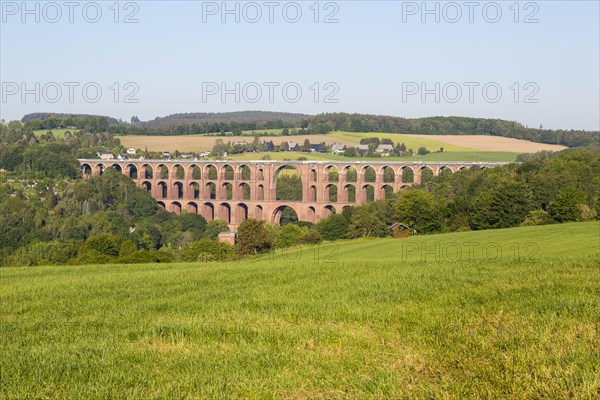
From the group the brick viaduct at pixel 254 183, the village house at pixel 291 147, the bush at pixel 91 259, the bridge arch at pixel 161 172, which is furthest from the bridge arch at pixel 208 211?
the bush at pixel 91 259

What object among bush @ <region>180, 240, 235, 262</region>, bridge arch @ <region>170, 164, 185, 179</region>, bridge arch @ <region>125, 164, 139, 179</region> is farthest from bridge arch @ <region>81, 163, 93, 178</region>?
bush @ <region>180, 240, 235, 262</region>

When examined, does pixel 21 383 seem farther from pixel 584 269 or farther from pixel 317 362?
pixel 584 269

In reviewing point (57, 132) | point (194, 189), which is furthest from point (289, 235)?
point (57, 132)

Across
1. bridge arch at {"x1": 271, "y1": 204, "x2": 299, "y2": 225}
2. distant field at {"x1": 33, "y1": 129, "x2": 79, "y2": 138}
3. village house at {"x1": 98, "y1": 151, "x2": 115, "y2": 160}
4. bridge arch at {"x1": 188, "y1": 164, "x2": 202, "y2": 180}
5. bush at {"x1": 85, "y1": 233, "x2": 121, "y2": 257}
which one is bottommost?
bridge arch at {"x1": 271, "y1": 204, "x2": 299, "y2": 225}

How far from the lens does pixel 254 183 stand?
122250 millimetres

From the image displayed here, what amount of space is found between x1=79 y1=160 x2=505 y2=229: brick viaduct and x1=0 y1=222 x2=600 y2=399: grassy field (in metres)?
94.4

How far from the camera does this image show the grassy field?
711cm

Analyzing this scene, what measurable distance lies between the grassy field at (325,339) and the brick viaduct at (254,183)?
310ft

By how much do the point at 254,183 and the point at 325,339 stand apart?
11341 centimetres

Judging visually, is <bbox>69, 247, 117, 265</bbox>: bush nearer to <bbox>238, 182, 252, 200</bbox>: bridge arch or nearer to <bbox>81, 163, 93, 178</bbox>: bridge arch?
<bbox>238, 182, 252, 200</bbox>: bridge arch

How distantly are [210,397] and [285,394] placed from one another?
69 centimetres

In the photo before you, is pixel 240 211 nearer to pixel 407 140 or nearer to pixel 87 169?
pixel 87 169

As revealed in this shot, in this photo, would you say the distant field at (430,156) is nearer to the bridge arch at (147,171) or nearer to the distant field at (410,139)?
the distant field at (410,139)

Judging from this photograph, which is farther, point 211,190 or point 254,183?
point 211,190
